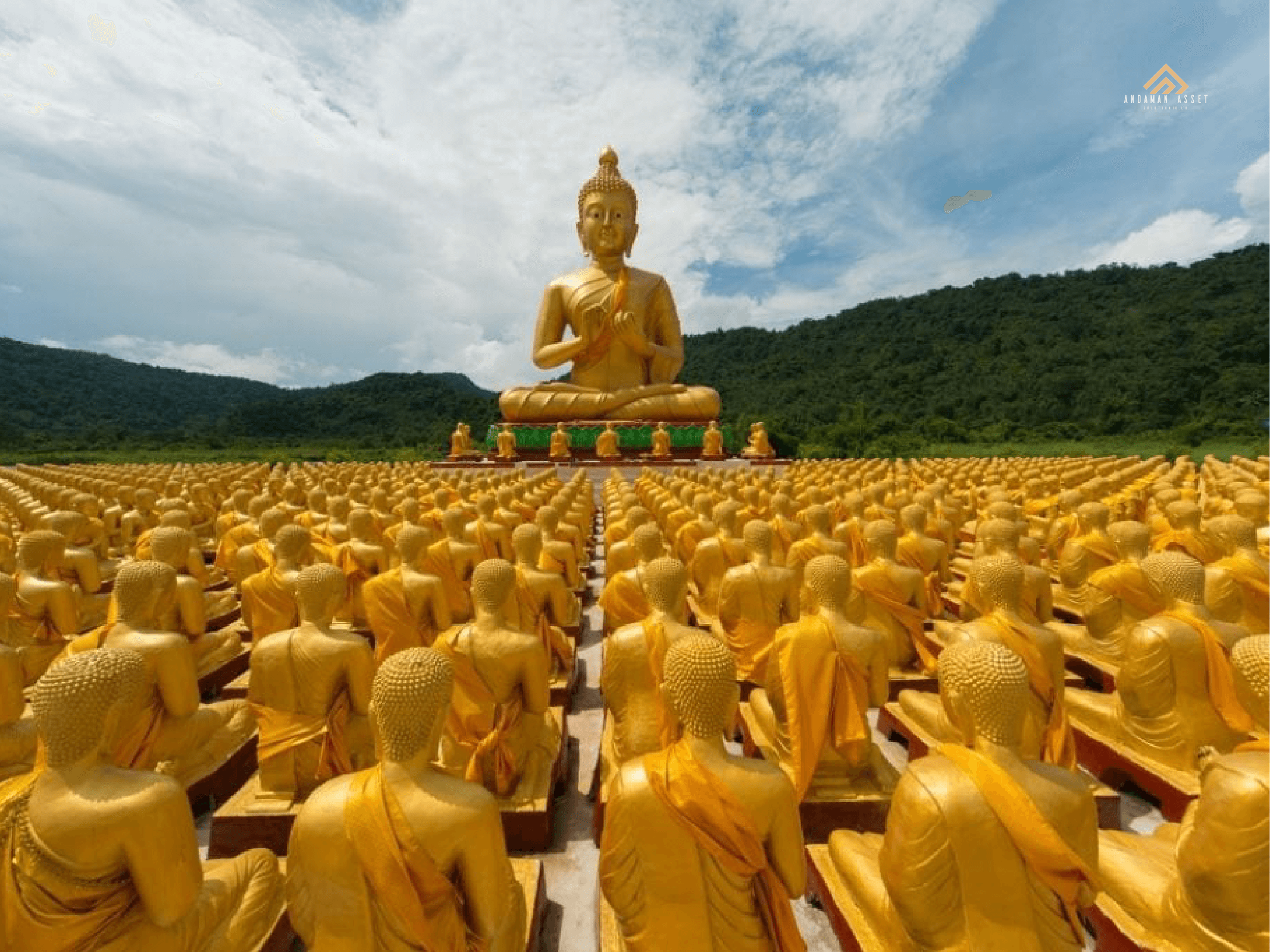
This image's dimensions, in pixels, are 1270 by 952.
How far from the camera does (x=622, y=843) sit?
7.18 feet

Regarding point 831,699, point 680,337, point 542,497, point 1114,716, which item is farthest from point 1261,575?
point 680,337

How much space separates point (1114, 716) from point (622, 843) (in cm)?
344

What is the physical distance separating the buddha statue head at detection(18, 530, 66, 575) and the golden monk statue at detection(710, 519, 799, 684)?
5.14 metres

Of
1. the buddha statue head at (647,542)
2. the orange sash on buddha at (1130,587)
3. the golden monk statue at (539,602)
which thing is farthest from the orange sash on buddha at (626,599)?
the orange sash on buddha at (1130,587)

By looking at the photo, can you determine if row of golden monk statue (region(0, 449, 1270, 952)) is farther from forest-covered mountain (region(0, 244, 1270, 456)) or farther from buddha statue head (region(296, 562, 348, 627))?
forest-covered mountain (region(0, 244, 1270, 456))

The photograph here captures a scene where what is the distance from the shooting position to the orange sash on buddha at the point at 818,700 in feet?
11.3

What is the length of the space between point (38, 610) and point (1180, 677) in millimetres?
7442

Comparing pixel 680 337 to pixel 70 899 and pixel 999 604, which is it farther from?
pixel 70 899

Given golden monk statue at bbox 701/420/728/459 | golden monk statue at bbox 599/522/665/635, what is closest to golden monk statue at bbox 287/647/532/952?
golden monk statue at bbox 599/522/665/635

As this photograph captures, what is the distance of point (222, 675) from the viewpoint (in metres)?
5.55

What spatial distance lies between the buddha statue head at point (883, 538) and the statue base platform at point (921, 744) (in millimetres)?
1227

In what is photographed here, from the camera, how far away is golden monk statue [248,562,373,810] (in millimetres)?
3420

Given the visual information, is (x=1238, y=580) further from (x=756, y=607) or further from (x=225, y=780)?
(x=225, y=780)

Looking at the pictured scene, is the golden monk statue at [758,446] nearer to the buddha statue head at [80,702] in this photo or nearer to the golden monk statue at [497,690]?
the golden monk statue at [497,690]
